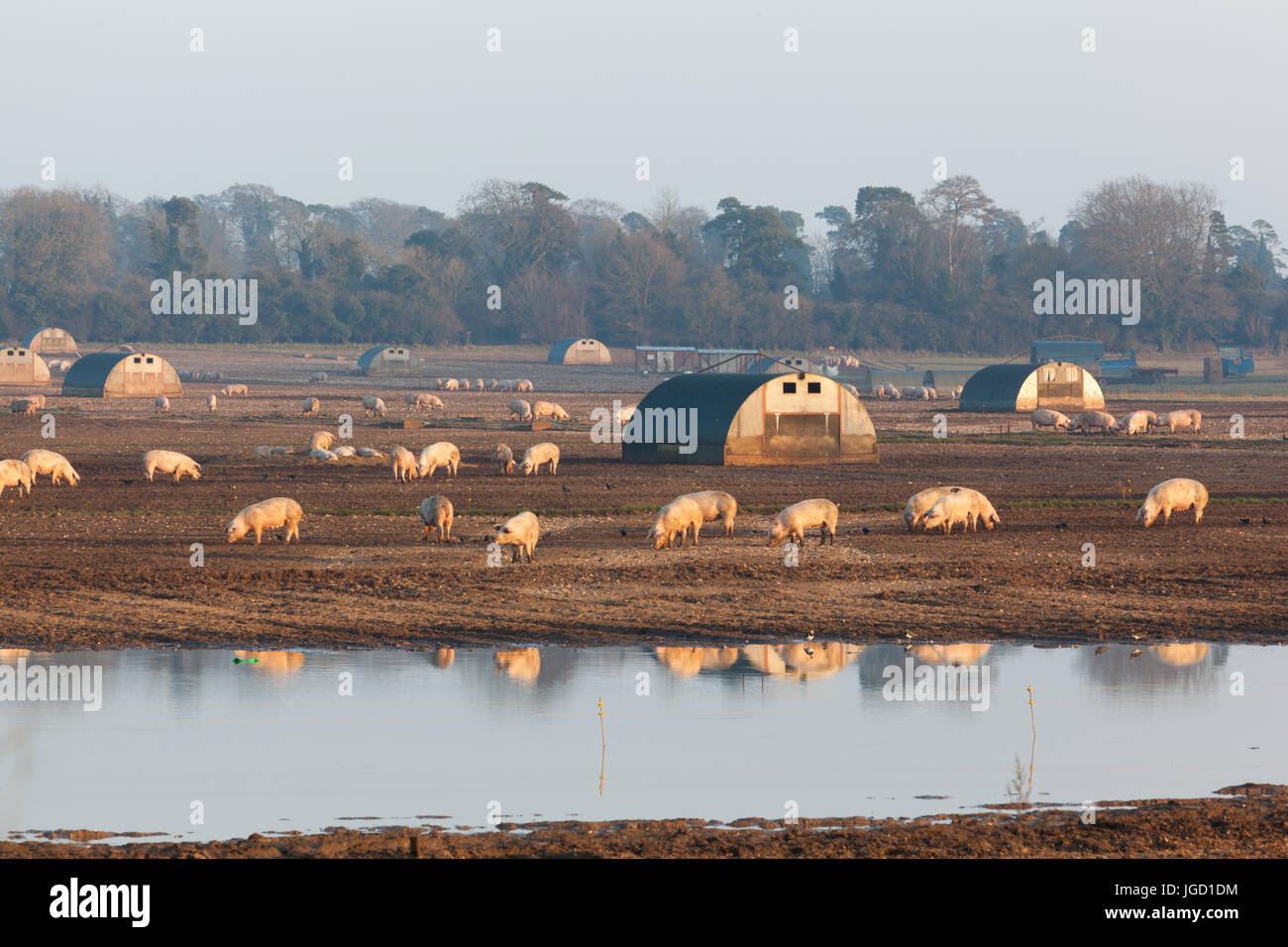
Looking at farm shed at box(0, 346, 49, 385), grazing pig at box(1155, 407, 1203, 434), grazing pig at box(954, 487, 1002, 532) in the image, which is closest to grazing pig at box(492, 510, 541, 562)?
grazing pig at box(954, 487, 1002, 532)

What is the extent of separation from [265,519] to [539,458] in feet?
47.5

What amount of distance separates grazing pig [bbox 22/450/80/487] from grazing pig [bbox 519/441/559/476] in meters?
10.7

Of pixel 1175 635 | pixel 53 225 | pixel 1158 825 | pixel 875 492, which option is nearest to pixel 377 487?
pixel 875 492

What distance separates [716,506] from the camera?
91.1 feet

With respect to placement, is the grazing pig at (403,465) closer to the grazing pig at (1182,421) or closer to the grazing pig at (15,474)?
the grazing pig at (15,474)

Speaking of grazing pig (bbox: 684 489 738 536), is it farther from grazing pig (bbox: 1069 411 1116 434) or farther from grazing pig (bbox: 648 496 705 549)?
grazing pig (bbox: 1069 411 1116 434)

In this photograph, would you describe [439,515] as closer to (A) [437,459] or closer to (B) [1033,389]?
(A) [437,459]

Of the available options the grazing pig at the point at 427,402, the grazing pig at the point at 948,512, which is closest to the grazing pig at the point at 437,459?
the grazing pig at the point at 948,512

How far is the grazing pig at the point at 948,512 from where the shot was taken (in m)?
28.5

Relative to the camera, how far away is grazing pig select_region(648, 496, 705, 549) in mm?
26516

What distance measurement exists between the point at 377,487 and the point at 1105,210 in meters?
127

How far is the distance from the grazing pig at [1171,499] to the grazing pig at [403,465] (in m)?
17.5

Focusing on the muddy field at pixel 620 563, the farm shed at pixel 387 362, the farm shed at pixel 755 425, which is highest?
the farm shed at pixel 387 362

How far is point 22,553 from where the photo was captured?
25375mm
